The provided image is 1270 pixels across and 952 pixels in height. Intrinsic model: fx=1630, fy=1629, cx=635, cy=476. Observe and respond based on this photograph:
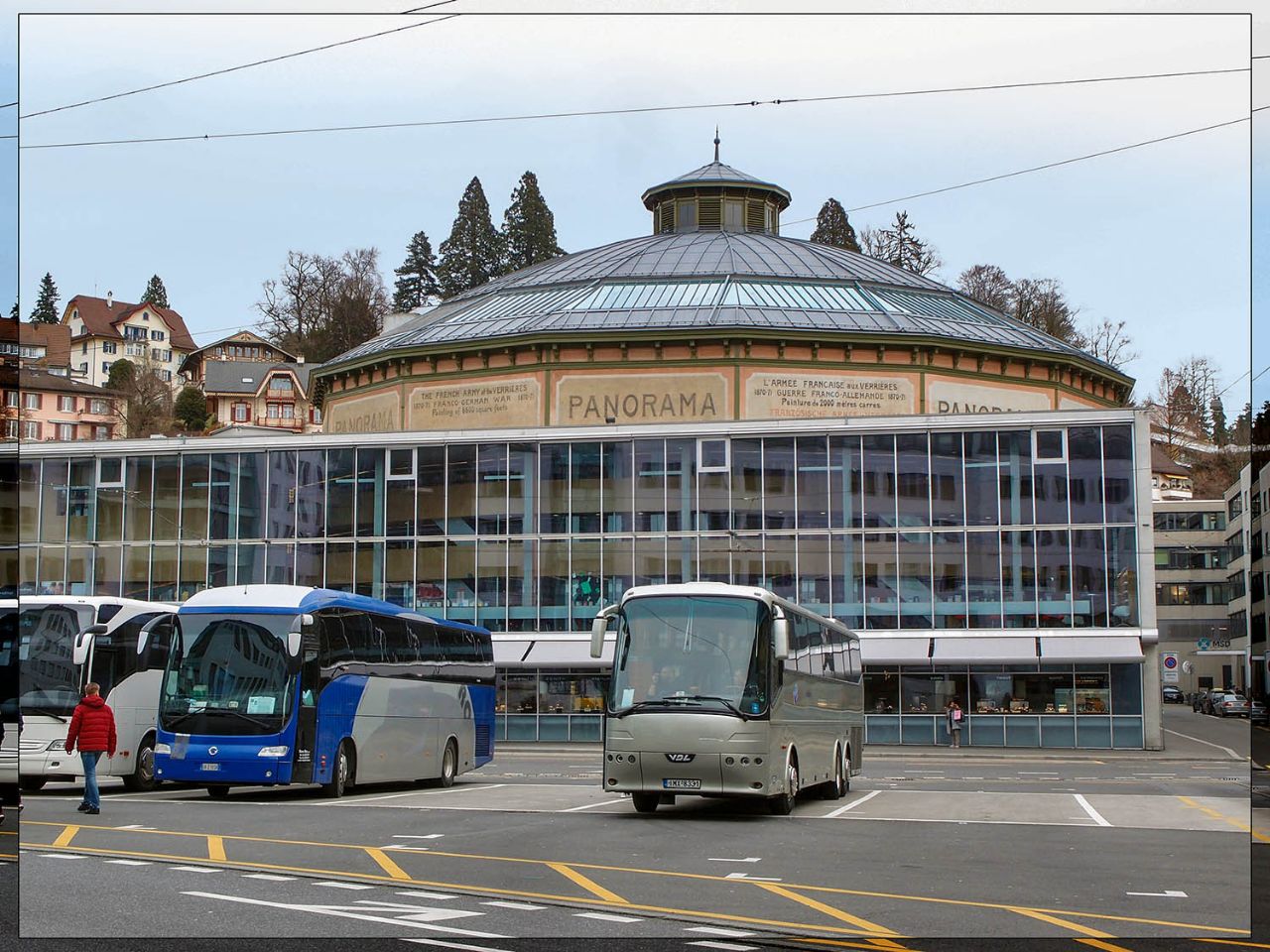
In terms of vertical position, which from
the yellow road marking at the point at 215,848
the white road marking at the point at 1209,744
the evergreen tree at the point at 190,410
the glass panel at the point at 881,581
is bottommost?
the white road marking at the point at 1209,744

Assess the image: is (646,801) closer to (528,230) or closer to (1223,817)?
(1223,817)

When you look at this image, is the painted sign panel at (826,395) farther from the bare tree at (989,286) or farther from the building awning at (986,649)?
the bare tree at (989,286)

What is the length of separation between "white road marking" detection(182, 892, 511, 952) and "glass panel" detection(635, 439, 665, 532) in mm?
38570

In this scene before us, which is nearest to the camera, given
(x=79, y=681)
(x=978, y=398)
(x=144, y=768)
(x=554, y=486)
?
(x=79, y=681)

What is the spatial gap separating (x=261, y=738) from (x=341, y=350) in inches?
4337

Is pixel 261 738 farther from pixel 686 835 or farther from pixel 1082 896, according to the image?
pixel 1082 896

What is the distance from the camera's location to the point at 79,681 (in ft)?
89.8

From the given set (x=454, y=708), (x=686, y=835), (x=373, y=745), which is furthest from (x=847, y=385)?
(x=686, y=835)

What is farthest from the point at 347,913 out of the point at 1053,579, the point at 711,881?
the point at 1053,579

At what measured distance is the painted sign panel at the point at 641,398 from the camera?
56094 millimetres

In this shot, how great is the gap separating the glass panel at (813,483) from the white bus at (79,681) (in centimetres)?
2576

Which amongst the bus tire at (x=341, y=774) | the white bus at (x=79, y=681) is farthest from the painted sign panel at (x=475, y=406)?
the bus tire at (x=341, y=774)

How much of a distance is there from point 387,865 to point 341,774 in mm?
11119

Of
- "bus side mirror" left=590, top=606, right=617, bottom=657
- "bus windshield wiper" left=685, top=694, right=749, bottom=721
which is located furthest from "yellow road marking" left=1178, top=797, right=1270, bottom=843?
"bus side mirror" left=590, top=606, right=617, bottom=657
